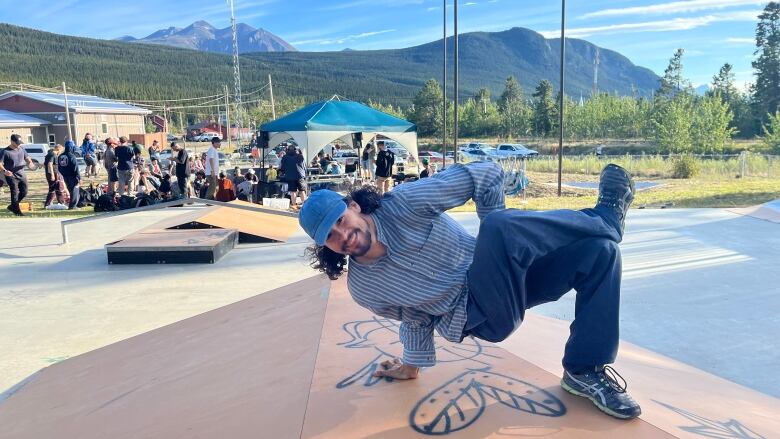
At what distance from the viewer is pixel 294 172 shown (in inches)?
501

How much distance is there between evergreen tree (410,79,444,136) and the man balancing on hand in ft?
205

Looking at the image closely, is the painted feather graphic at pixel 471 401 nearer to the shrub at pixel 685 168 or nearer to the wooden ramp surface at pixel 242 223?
the wooden ramp surface at pixel 242 223

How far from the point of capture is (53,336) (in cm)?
468

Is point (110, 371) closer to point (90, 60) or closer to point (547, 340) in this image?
point (547, 340)

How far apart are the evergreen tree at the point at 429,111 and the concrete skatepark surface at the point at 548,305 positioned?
56.6 metres

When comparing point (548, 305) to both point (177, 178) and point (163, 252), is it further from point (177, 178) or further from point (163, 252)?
point (177, 178)

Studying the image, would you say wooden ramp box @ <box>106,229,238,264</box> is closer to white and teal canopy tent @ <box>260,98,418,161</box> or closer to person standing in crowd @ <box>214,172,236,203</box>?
person standing in crowd @ <box>214,172,236,203</box>

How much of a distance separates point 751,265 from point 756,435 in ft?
14.5

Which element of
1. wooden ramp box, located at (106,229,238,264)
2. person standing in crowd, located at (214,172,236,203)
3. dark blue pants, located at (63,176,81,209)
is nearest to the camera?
wooden ramp box, located at (106,229,238,264)

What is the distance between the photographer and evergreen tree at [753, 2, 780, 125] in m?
54.1

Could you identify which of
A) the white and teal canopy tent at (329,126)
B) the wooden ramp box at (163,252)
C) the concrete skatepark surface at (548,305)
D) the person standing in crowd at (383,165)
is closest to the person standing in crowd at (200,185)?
the white and teal canopy tent at (329,126)

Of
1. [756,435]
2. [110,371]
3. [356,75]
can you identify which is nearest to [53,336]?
[110,371]

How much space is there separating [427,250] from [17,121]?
2284 inches

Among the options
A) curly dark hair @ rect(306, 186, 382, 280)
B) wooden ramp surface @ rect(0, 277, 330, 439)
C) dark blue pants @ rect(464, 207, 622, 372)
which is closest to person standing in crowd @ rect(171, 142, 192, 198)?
wooden ramp surface @ rect(0, 277, 330, 439)
